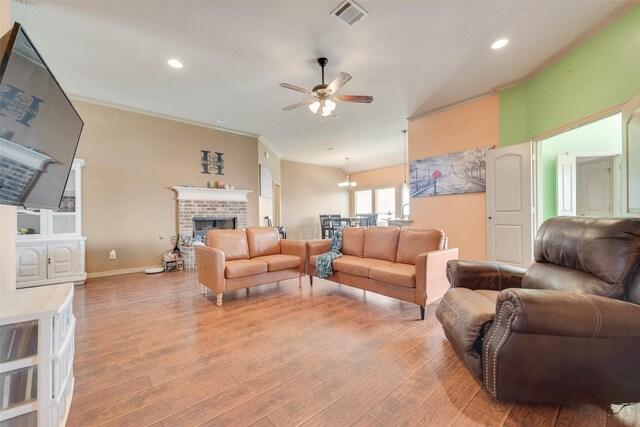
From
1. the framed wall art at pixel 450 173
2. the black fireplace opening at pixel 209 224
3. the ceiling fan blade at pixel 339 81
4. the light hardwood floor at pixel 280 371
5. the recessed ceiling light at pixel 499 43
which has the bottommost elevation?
the light hardwood floor at pixel 280 371

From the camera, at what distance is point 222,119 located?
513 cm

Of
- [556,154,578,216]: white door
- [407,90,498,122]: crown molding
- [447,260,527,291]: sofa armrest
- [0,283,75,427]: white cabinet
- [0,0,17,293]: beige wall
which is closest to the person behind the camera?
[0,283,75,427]: white cabinet

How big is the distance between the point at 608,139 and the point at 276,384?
5.88 metres

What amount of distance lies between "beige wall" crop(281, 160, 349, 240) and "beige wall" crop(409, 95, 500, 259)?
15.8 feet

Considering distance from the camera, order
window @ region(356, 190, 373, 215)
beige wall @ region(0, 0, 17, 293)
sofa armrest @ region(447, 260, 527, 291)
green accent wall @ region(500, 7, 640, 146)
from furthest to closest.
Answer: window @ region(356, 190, 373, 215) < green accent wall @ region(500, 7, 640, 146) < sofa armrest @ region(447, 260, 527, 291) < beige wall @ region(0, 0, 17, 293)

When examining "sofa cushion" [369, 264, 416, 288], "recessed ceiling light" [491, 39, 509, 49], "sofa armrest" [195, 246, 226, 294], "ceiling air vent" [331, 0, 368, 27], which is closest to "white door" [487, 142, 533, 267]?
"recessed ceiling light" [491, 39, 509, 49]

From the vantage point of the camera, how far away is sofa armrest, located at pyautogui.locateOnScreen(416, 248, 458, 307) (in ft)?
7.85

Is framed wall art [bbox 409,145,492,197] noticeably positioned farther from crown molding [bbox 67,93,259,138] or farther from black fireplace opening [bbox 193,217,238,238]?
crown molding [bbox 67,93,259,138]

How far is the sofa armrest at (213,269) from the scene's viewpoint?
2854 millimetres

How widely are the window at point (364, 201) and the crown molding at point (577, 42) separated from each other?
646 centimetres

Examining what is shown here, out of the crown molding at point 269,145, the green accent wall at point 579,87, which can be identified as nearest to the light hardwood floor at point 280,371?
the green accent wall at point 579,87

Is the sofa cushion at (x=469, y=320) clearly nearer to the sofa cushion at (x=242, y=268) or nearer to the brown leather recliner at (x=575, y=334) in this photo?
the brown leather recliner at (x=575, y=334)

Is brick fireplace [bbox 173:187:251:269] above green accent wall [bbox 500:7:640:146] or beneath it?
beneath

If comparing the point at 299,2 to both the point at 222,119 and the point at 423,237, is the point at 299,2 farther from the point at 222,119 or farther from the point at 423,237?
the point at 222,119
